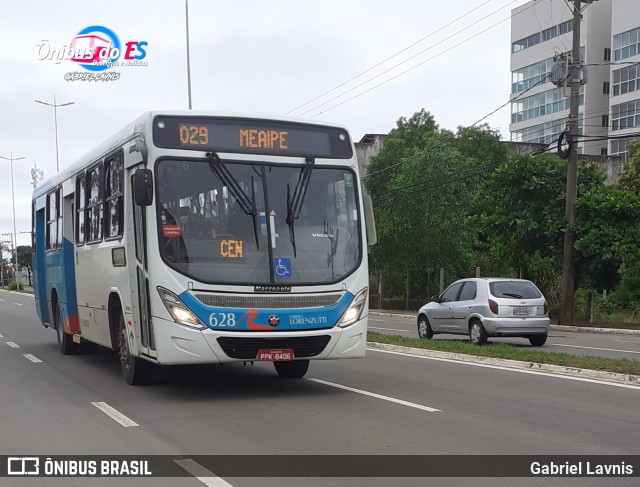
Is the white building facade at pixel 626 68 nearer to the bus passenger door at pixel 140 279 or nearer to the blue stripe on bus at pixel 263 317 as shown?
the blue stripe on bus at pixel 263 317

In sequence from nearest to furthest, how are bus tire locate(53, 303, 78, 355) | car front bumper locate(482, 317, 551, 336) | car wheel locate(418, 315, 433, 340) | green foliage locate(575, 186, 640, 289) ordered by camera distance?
bus tire locate(53, 303, 78, 355), car front bumper locate(482, 317, 551, 336), car wheel locate(418, 315, 433, 340), green foliage locate(575, 186, 640, 289)

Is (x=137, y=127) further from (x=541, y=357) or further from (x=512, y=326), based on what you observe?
(x=512, y=326)

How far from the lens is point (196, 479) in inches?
269

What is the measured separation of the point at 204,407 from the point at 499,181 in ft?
79.2

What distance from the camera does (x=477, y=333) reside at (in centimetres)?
1955

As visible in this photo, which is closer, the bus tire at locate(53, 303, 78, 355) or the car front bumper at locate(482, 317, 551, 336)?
the bus tire at locate(53, 303, 78, 355)

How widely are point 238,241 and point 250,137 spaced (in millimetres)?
1395

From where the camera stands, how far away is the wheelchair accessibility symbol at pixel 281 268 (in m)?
10.7

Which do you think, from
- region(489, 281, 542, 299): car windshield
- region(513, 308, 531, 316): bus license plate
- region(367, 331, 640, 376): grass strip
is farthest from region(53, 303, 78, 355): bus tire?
region(513, 308, 531, 316): bus license plate

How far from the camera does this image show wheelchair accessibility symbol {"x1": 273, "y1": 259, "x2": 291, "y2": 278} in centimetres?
1067

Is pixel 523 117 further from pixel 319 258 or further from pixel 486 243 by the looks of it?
pixel 319 258

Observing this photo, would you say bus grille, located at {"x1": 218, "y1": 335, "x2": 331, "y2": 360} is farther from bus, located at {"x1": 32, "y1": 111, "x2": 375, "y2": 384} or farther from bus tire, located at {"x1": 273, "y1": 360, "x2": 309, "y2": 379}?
bus tire, located at {"x1": 273, "y1": 360, "x2": 309, "y2": 379}

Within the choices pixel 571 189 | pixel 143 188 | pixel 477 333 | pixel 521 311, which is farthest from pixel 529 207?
pixel 143 188

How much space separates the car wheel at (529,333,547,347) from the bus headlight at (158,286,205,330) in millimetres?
11222
